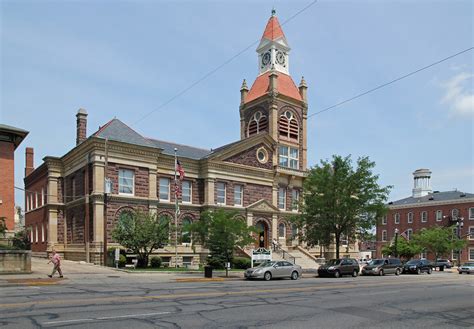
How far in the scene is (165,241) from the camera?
1288 inches

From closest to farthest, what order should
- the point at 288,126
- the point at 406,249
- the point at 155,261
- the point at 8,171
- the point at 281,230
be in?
the point at 8,171, the point at 155,261, the point at 281,230, the point at 288,126, the point at 406,249

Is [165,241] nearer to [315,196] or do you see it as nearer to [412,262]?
[315,196]

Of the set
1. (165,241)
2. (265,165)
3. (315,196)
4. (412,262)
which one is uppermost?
(265,165)

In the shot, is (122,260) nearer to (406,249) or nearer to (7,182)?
(7,182)

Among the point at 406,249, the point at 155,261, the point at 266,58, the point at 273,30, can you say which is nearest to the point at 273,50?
the point at 266,58

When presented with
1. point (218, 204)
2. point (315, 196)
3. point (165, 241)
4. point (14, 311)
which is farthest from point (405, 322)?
point (218, 204)

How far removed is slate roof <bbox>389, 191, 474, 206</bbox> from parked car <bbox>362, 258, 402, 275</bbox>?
47089 mm

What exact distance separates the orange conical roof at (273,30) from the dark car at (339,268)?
32.7 metres

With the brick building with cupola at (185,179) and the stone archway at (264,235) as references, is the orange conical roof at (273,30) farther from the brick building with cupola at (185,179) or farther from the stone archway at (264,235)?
the stone archway at (264,235)

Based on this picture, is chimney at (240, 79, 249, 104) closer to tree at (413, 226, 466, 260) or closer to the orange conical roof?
the orange conical roof

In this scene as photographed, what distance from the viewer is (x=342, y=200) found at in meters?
36.8

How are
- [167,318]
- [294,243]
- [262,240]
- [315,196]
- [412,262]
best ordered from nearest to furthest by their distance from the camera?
[167,318], [315,196], [412,262], [262,240], [294,243]

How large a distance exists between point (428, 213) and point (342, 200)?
55.3 metres

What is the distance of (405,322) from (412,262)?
3359cm
